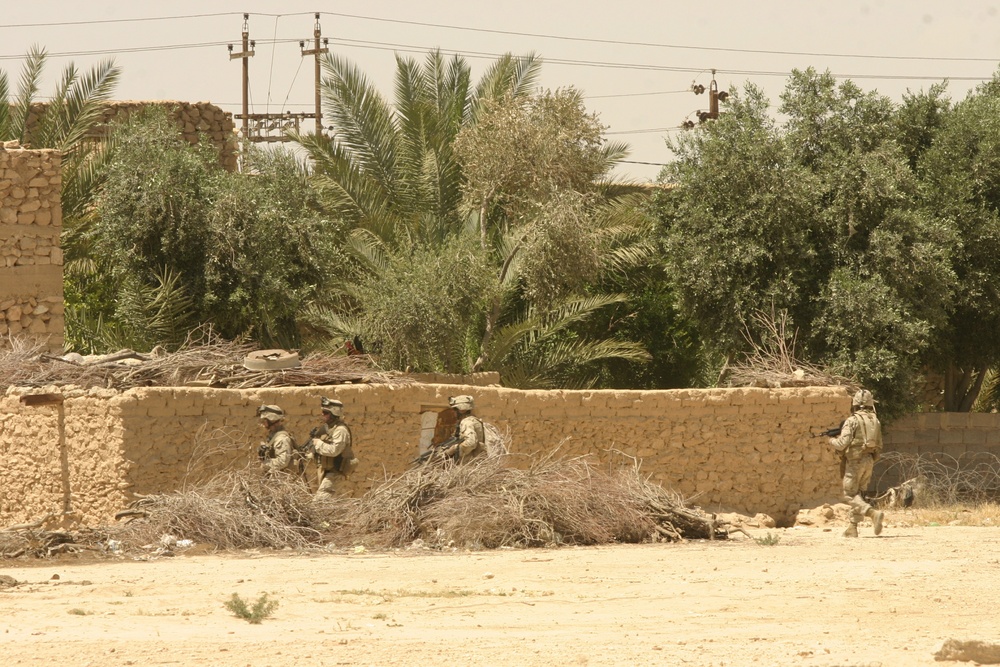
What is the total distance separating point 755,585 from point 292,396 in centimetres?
501

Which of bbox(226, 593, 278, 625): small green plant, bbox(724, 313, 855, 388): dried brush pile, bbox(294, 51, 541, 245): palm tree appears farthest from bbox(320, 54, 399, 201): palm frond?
bbox(226, 593, 278, 625): small green plant

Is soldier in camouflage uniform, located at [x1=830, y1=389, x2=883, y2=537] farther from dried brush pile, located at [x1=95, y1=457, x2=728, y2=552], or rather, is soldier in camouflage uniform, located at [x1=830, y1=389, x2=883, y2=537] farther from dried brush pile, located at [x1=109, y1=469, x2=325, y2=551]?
dried brush pile, located at [x1=109, y1=469, x2=325, y2=551]

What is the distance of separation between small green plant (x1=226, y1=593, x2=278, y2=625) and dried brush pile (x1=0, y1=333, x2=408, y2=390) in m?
4.76

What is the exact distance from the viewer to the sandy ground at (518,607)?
287 inches

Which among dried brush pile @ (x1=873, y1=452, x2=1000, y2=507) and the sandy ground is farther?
dried brush pile @ (x1=873, y1=452, x2=1000, y2=507)

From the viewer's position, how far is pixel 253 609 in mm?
8211

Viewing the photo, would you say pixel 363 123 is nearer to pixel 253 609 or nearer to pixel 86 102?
pixel 86 102

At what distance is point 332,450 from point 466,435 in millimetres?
1149

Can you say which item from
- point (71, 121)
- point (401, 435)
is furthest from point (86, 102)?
point (401, 435)

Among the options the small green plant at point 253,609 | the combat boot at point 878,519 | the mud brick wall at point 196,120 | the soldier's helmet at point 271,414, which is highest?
the mud brick wall at point 196,120

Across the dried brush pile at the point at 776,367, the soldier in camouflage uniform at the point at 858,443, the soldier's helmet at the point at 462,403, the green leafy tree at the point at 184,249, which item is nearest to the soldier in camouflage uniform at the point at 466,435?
the soldier's helmet at the point at 462,403

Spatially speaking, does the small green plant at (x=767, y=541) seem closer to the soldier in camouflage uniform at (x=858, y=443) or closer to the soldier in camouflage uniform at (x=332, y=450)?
the soldier in camouflage uniform at (x=858, y=443)

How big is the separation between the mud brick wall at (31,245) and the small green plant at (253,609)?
8128 millimetres

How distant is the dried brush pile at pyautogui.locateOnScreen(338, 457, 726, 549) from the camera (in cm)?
1190
